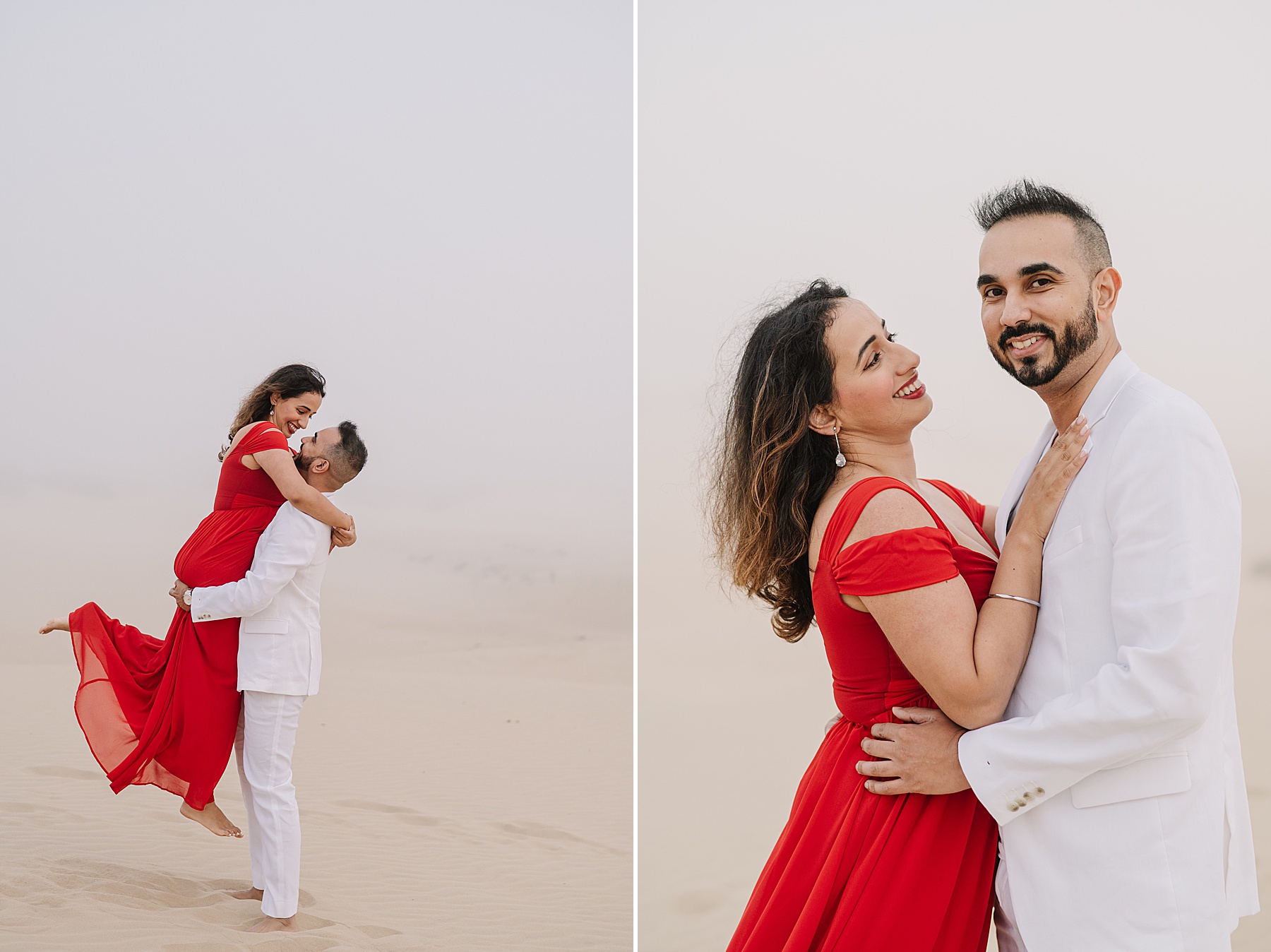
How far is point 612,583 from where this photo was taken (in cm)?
2327

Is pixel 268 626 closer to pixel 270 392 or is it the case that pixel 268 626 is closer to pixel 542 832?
pixel 270 392

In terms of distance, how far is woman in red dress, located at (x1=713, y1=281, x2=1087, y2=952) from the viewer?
2.09 metres

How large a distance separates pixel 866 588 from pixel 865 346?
553 millimetres

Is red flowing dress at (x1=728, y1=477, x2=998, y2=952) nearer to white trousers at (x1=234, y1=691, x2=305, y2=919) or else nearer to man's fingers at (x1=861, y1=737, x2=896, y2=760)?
man's fingers at (x1=861, y1=737, x2=896, y2=760)

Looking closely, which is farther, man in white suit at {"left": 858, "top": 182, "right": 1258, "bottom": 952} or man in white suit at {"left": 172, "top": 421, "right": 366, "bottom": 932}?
man in white suit at {"left": 172, "top": 421, "right": 366, "bottom": 932}

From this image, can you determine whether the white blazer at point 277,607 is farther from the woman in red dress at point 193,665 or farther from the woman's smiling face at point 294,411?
the woman's smiling face at point 294,411

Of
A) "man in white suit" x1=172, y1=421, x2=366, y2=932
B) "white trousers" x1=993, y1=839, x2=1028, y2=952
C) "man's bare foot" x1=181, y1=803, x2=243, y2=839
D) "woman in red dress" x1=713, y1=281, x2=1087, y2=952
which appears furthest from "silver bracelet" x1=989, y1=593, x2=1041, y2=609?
"man's bare foot" x1=181, y1=803, x2=243, y2=839

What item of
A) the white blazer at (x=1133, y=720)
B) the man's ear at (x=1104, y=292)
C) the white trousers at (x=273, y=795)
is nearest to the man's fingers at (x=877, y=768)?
the white blazer at (x=1133, y=720)

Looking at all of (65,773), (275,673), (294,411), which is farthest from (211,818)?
(65,773)

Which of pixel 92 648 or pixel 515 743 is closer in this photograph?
pixel 92 648

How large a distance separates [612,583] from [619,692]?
7.91 metres

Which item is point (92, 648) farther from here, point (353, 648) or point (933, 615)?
point (353, 648)

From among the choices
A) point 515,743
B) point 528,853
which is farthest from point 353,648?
point 528,853

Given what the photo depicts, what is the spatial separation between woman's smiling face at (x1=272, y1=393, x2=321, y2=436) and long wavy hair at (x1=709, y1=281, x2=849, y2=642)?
120 inches
